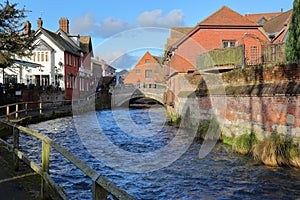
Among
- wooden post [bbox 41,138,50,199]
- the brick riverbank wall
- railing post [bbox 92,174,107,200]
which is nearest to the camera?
railing post [bbox 92,174,107,200]

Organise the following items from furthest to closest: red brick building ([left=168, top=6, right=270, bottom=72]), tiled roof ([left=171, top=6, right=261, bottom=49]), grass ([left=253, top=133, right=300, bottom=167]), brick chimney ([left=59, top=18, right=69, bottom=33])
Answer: brick chimney ([left=59, top=18, right=69, bottom=33])
red brick building ([left=168, top=6, right=270, bottom=72])
tiled roof ([left=171, top=6, right=261, bottom=49])
grass ([left=253, top=133, right=300, bottom=167])

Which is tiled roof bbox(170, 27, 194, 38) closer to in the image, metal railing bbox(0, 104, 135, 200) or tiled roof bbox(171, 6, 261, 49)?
tiled roof bbox(171, 6, 261, 49)

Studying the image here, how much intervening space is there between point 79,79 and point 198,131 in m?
34.3

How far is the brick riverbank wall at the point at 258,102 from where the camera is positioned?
9.84 metres

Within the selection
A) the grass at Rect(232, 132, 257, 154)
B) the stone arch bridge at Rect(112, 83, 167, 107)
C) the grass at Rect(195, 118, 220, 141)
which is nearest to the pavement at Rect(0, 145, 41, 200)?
the grass at Rect(232, 132, 257, 154)

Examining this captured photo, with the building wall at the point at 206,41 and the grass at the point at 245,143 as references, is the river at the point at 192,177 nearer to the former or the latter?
the grass at the point at 245,143

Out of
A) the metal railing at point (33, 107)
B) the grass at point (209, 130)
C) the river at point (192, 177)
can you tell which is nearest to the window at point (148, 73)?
the metal railing at point (33, 107)

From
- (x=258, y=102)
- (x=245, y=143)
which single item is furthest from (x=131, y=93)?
(x=258, y=102)

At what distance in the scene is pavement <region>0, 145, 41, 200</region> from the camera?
4902 mm

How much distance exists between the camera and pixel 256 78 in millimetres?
12242

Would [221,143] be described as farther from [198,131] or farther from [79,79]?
[79,79]

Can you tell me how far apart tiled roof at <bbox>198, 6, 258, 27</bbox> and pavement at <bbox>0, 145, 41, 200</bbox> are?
24973 mm

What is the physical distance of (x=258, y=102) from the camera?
38.3 feet

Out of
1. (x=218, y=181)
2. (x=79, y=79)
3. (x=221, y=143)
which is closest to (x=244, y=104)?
(x=221, y=143)
